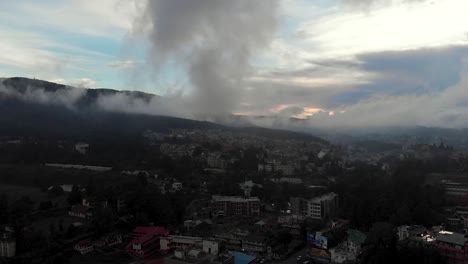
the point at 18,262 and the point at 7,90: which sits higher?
the point at 7,90

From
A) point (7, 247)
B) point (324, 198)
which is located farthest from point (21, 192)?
point (324, 198)

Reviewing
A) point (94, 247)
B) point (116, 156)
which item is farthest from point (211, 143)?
point (94, 247)

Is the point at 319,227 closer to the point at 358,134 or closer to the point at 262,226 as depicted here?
the point at 262,226

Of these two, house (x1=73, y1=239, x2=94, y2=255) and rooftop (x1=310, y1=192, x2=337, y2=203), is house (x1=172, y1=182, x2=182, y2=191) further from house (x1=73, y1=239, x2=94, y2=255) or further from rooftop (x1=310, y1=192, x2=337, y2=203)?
house (x1=73, y1=239, x2=94, y2=255)

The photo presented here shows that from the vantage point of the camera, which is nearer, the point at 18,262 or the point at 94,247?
the point at 18,262

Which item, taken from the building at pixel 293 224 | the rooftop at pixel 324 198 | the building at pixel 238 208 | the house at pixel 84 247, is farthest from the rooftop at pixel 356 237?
the house at pixel 84 247

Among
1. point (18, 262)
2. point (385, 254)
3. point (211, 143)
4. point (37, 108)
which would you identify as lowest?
point (18, 262)
